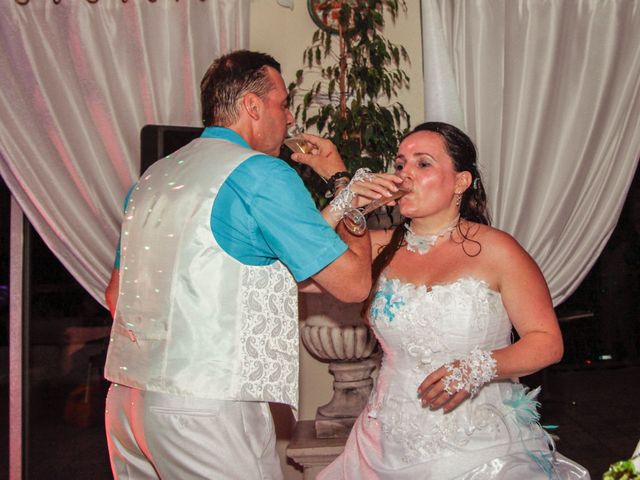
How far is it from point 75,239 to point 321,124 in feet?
4.08

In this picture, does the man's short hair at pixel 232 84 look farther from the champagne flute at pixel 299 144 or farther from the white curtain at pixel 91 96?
the white curtain at pixel 91 96

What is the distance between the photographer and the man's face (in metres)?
1.95

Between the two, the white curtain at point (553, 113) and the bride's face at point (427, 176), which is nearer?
the bride's face at point (427, 176)

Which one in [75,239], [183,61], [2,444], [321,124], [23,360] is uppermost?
[183,61]

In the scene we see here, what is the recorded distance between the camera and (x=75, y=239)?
3471 mm

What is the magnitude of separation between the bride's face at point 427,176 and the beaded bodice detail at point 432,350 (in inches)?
9.6

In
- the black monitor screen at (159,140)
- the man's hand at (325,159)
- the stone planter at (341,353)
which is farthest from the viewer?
the stone planter at (341,353)

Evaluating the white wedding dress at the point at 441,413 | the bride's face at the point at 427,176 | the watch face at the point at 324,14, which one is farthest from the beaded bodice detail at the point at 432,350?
the watch face at the point at 324,14

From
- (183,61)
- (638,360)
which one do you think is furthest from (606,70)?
(638,360)

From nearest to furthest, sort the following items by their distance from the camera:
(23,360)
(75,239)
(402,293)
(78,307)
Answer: (402,293)
(75,239)
(23,360)
(78,307)

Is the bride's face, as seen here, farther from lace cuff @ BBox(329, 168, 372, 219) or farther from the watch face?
the watch face

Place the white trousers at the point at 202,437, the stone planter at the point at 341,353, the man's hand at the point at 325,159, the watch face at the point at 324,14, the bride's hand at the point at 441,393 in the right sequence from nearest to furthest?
the white trousers at the point at 202,437
the bride's hand at the point at 441,393
the man's hand at the point at 325,159
the stone planter at the point at 341,353
the watch face at the point at 324,14

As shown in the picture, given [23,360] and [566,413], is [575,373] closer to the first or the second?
[566,413]

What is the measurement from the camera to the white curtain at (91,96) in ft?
11.4
